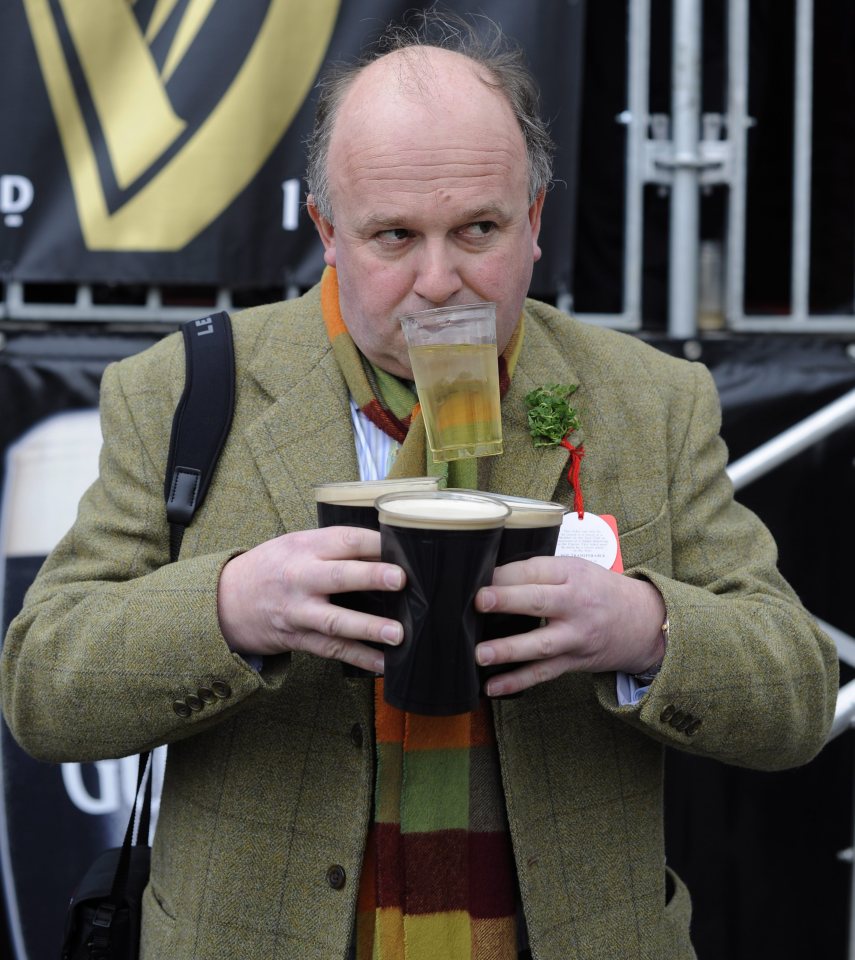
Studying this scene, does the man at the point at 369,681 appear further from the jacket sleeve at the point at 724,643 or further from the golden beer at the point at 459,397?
the golden beer at the point at 459,397

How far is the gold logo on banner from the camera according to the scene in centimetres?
330

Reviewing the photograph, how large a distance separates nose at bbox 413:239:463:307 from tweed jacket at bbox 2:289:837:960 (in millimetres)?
288

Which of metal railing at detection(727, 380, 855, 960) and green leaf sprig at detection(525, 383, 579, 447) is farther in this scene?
metal railing at detection(727, 380, 855, 960)

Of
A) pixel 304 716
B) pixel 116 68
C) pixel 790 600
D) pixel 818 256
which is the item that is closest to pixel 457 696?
pixel 304 716

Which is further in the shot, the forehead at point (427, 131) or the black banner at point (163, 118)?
the black banner at point (163, 118)

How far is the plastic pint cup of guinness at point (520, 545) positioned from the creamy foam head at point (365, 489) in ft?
0.39

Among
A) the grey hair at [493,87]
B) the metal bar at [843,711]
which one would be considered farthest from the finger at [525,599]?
the metal bar at [843,711]

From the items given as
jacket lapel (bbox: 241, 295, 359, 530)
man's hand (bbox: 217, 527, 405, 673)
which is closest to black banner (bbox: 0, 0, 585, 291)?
jacket lapel (bbox: 241, 295, 359, 530)

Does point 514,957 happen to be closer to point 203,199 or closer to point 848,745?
point 848,745

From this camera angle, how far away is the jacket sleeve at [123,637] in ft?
5.48

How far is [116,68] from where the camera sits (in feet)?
10.9

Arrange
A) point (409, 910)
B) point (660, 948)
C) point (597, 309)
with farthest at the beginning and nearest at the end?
point (597, 309) → point (660, 948) → point (409, 910)

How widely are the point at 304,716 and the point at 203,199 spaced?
2004 mm

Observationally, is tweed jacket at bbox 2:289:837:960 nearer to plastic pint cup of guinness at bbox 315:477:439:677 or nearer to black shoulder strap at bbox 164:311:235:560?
black shoulder strap at bbox 164:311:235:560
